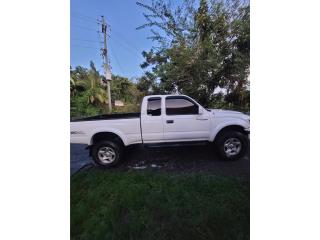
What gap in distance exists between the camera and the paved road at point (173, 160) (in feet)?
7.64

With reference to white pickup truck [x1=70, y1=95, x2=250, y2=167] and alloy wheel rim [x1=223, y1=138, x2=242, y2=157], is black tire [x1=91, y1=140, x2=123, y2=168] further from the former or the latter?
alloy wheel rim [x1=223, y1=138, x2=242, y2=157]

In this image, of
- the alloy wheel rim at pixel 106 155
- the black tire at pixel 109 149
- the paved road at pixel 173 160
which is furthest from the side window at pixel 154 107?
the alloy wheel rim at pixel 106 155

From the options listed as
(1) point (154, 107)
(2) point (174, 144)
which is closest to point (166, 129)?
(2) point (174, 144)

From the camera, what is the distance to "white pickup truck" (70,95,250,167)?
244 cm

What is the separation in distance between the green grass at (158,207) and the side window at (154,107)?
0.91m

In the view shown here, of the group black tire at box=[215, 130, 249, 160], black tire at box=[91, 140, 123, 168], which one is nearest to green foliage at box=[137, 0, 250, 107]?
black tire at box=[215, 130, 249, 160]

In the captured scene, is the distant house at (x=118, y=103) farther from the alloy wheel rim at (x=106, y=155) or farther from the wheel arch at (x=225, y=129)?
the wheel arch at (x=225, y=129)

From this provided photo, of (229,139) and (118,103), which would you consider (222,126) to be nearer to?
(229,139)

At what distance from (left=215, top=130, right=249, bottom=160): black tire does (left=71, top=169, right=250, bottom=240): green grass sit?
1.64 feet

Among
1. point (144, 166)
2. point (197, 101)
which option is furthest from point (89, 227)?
point (197, 101)

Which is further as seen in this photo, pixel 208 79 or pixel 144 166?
pixel 144 166
